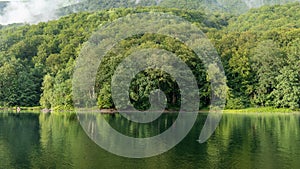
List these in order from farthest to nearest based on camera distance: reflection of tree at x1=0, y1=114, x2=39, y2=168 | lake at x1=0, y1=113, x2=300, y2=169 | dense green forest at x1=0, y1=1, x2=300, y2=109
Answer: dense green forest at x1=0, y1=1, x2=300, y2=109
reflection of tree at x1=0, y1=114, x2=39, y2=168
lake at x1=0, y1=113, x2=300, y2=169

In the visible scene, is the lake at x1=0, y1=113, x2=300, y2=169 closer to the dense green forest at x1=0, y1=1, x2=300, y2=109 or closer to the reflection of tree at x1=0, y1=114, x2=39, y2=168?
the reflection of tree at x1=0, y1=114, x2=39, y2=168

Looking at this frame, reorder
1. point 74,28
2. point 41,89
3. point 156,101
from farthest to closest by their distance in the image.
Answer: point 74,28 < point 41,89 < point 156,101

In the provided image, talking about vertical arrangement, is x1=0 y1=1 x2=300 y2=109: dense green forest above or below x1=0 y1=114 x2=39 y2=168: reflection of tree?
above

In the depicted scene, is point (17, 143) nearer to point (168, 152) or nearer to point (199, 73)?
point (168, 152)

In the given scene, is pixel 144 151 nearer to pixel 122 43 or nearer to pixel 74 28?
pixel 122 43

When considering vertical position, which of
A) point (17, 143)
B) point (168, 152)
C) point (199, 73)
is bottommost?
point (168, 152)

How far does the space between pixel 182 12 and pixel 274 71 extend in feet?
153

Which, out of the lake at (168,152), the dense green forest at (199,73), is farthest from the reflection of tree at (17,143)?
the dense green forest at (199,73)

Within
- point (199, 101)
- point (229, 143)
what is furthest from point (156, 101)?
point (229, 143)

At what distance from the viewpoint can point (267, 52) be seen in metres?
60.5

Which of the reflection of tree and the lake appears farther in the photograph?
the reflection of tree

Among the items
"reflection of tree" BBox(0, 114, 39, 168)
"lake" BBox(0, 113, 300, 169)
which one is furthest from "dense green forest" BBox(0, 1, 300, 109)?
"lake" BBox(0, 113, 300, 169)

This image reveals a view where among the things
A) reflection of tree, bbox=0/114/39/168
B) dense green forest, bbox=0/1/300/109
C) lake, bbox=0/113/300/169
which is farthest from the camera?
dense green forest, bbox=0/1/300/109

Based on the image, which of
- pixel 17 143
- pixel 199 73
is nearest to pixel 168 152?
pixel 17 143
